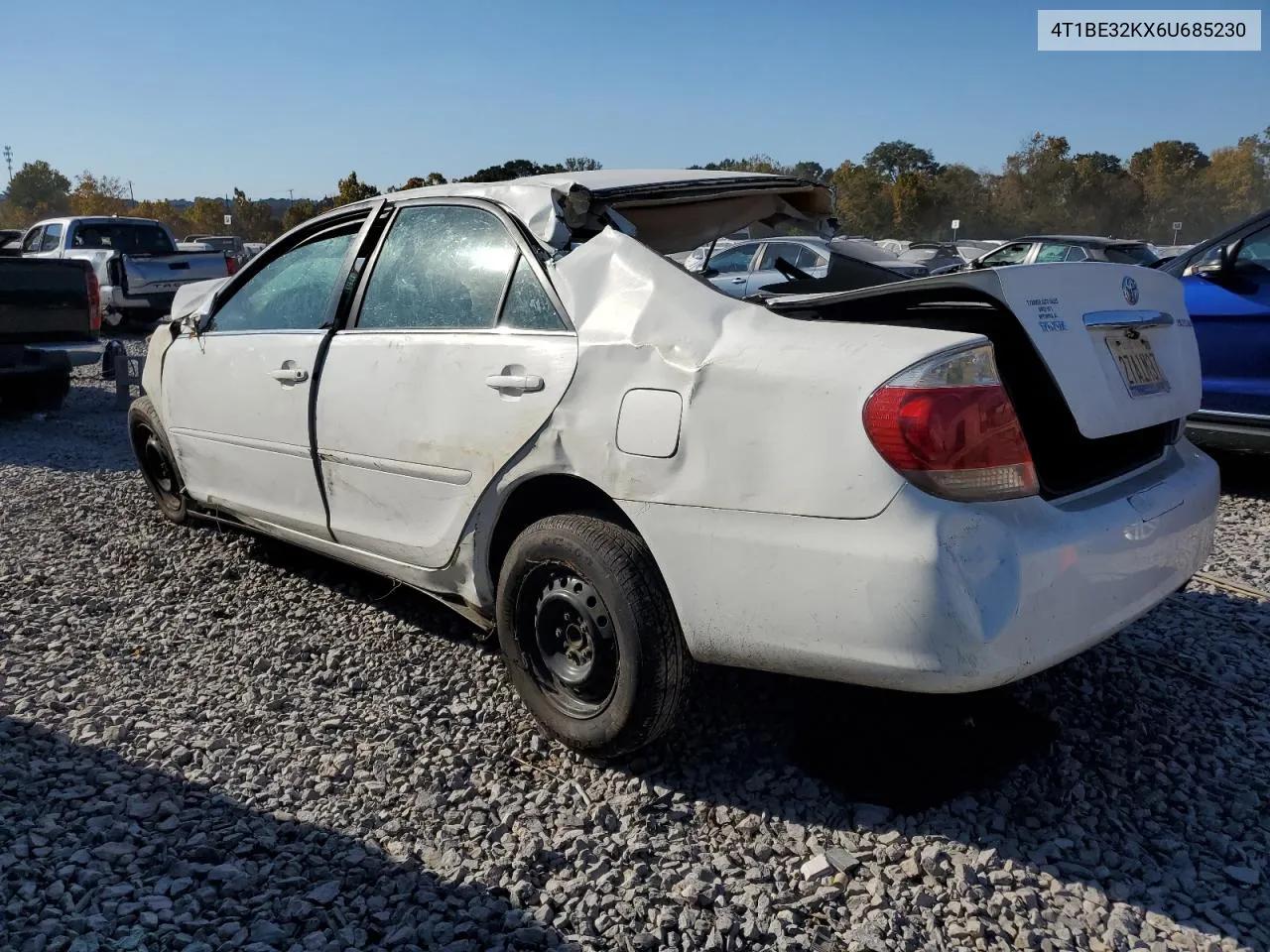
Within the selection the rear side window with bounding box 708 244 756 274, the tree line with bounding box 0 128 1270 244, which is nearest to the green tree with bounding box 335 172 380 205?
the tree line with bounding box 0 128 1270 244

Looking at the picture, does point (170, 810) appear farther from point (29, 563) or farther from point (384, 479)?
point (29, 563)

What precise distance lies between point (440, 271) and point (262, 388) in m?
1.07

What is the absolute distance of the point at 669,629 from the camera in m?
2.57

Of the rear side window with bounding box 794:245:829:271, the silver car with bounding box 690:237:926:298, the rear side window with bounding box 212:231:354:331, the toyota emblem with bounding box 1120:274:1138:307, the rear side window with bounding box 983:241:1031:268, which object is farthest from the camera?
the rear side window with bounding box 983:241:1031:268

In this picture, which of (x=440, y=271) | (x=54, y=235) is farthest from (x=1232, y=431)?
(x=54, y=235)

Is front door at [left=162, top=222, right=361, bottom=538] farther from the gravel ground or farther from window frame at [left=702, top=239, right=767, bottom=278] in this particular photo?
window frame at [left=702, top=239, right=767, bottom=278]

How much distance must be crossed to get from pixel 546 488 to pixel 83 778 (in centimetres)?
157

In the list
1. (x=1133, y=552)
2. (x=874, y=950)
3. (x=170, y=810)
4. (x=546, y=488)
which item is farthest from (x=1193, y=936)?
(x=170, y=810)

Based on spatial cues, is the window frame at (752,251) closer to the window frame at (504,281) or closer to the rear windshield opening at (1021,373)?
the window frame at (504,281)

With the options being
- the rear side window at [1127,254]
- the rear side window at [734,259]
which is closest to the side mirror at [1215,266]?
the rear side window at [1127,254]

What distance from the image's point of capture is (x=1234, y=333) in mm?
5406

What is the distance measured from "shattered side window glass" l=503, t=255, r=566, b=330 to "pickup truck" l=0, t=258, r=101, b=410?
691 cm

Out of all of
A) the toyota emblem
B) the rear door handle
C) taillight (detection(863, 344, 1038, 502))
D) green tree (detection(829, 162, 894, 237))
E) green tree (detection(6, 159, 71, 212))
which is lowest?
taillight (detection(863, 344, 1038, 502))

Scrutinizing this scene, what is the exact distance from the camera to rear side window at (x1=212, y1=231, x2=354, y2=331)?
3.85 m
